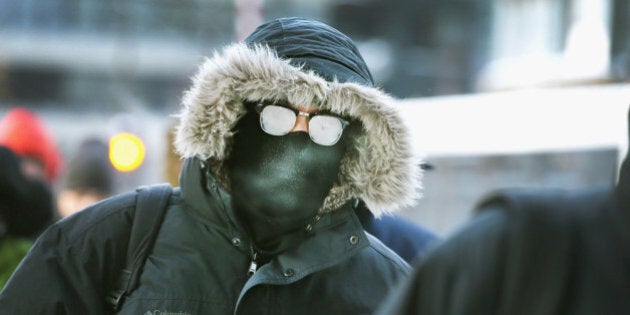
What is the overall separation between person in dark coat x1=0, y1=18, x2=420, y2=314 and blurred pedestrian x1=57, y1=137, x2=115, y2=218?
191 inches

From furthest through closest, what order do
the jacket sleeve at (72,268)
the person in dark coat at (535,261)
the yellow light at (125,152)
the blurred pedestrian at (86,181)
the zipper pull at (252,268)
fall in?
the yellow light at (125,152)
the blurred pedestrian at (86,181)
the zipper pull at (252,268)
the jacket sleeve at (72,268)
the person in dark coat at (535,261)

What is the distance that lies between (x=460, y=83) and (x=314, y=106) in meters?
10.2

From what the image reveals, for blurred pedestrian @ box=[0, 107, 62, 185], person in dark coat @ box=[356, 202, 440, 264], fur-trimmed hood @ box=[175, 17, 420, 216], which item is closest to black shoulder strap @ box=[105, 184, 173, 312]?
fur-trimmed hood @ box=[175, 17, 420, 216]

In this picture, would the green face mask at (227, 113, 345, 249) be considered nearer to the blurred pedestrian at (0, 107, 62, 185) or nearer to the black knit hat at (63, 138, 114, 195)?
the blurred pedestrian at (0, 107, 62, 185)

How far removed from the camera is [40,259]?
2.92 metres

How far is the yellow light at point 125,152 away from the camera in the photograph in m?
13.5

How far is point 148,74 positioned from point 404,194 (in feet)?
97.0

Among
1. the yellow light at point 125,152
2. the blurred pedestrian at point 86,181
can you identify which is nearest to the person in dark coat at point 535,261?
the blurred pedestrian at point 86,181

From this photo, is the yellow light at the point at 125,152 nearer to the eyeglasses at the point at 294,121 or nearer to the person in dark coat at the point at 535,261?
the eyeglasses at the point at 294,121

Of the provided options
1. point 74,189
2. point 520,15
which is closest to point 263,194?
point 74,189

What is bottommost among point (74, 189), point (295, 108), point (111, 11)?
point (74, 189)

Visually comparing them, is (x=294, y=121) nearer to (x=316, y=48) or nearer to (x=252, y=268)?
(x=316, y=48)

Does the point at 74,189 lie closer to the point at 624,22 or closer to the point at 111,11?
the point at 624,22

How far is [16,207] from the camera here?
466cm
